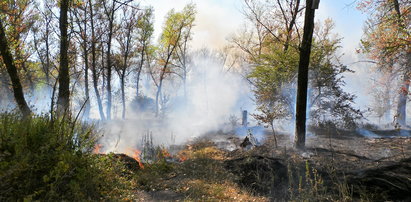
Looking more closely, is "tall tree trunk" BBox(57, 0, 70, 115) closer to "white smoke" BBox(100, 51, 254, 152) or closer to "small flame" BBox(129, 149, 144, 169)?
"small flame" BBox(129, 149, 144, 169)

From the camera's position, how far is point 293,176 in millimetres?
6336

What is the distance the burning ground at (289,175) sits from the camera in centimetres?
464

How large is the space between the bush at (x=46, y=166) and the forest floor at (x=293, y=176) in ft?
2.92

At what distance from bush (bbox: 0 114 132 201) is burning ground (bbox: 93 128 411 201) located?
0.86 m

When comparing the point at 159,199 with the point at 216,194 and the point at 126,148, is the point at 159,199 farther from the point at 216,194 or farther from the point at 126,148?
the point at 126,148

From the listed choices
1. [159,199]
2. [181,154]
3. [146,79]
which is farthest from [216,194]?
[146,79]

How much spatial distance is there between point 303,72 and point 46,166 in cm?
700

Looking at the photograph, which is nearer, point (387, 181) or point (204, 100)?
point (387, 181)

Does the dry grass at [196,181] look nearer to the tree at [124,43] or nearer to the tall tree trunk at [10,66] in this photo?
the tall tree trunk at [10,66]

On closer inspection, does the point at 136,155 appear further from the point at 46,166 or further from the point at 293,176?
the point at 46,166

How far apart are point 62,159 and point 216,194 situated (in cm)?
279

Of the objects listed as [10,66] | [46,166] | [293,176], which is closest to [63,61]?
[10,66]

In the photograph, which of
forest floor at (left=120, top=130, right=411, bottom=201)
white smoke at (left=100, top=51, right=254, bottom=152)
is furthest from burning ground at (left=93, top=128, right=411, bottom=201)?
white smoke at (left=100, top=51, right=254, bottom=152)

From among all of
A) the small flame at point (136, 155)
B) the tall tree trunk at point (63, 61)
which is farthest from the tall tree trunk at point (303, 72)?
the tall tree trunk at point (63, 61)
